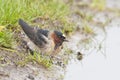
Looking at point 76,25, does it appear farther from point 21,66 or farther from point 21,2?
point 21,66

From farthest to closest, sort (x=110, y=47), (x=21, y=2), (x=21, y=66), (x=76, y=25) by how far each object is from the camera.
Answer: (x=76, y=25) < (x=110, y=47) < (x=21, y=2) < (x=21, y=66)

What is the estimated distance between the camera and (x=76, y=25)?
912cm

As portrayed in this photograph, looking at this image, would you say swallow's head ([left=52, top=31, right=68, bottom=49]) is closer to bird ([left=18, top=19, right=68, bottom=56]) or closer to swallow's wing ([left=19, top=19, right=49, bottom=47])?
bird ([left=18, top=19, right=68, bottom=56])

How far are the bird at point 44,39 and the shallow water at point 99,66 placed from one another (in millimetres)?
403

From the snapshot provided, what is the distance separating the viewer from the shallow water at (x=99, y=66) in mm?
7172

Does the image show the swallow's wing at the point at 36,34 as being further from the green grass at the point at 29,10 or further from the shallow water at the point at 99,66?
the shallow water at the point at 99,66

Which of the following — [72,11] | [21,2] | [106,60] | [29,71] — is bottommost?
[29,71]

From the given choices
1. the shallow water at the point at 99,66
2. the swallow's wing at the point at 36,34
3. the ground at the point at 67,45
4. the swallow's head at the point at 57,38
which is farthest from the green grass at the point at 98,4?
the swallow's wing at the point at 36,34

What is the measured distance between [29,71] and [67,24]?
7.28 feet

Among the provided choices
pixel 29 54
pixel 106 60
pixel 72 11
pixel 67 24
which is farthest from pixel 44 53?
pixel 72 11

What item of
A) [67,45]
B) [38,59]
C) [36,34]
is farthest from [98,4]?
[38,59]

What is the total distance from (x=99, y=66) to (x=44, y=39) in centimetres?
112

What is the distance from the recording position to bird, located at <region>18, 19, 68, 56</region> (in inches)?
269

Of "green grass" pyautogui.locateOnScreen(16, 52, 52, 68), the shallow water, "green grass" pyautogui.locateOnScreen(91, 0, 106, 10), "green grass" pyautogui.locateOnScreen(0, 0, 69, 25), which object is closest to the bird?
"green grass" pyautogui.locateOnScreen(16, 52, 52, 68)
